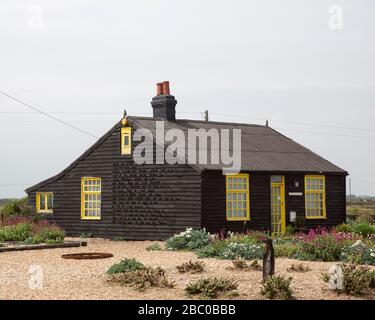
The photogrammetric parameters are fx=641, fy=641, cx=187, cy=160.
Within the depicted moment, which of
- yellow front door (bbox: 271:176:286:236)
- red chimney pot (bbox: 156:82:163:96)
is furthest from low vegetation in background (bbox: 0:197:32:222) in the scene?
yellow front door (bbox: 271:176:286:236)

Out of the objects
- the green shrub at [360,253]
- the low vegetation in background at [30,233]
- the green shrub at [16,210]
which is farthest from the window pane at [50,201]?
the green shrub at [360,253]

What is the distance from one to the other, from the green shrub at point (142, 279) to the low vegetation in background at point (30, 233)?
1039 cm

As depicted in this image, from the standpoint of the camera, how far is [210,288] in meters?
11.8

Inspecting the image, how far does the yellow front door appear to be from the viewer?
27.4m

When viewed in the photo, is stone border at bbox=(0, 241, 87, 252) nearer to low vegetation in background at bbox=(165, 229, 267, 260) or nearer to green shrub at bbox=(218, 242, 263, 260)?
low vegetation in background at bbox=(165, 229, 267, 260)

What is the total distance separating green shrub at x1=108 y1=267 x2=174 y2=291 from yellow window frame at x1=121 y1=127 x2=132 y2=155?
14.1 metres

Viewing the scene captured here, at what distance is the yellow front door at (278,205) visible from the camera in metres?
27.4

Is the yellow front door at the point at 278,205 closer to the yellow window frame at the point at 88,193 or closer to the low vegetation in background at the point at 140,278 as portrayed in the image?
the yellow window frame at the point at 88,193

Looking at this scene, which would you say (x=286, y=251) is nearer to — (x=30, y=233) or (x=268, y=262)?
(x=268, y=262)

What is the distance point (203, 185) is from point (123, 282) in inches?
472

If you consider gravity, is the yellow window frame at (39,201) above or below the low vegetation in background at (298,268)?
above
